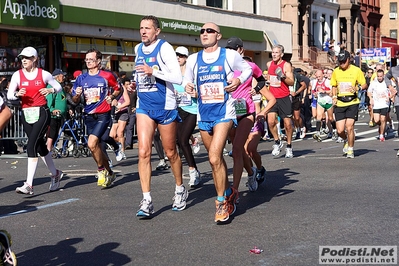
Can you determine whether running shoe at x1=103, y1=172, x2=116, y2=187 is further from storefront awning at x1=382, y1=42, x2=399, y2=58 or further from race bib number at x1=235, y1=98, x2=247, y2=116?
storefront awning at x1=382, y1=42, x2=399, y2=58

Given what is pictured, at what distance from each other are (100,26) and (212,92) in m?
21.5

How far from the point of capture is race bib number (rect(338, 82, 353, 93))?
49.1 ft

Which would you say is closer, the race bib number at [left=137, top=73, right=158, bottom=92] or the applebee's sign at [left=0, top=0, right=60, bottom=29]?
the race bib number at [left=137, top=73, right=158, bottom=92]

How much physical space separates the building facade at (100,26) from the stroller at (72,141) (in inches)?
290

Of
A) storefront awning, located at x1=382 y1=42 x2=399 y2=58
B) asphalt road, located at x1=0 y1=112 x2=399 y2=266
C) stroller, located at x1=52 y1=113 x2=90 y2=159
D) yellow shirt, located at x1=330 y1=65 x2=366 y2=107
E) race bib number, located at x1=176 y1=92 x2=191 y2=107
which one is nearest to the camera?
asphalt road, located at x1=0 y1=112 x2=399 y2=266

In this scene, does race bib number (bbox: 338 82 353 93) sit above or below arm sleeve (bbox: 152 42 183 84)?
below

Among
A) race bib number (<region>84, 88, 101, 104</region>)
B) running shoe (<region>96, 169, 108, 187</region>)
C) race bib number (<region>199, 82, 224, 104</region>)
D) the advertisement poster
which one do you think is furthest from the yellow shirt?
the advertisement poster

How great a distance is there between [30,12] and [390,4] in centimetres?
7286

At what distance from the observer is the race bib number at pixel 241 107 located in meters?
9.23

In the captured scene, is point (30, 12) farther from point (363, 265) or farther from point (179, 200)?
point (363, 265)

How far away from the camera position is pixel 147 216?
27.5 ft

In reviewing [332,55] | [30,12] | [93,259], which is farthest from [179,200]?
[332,55]

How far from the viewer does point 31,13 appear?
2505cm

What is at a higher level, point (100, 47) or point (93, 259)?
point (100, 47)
